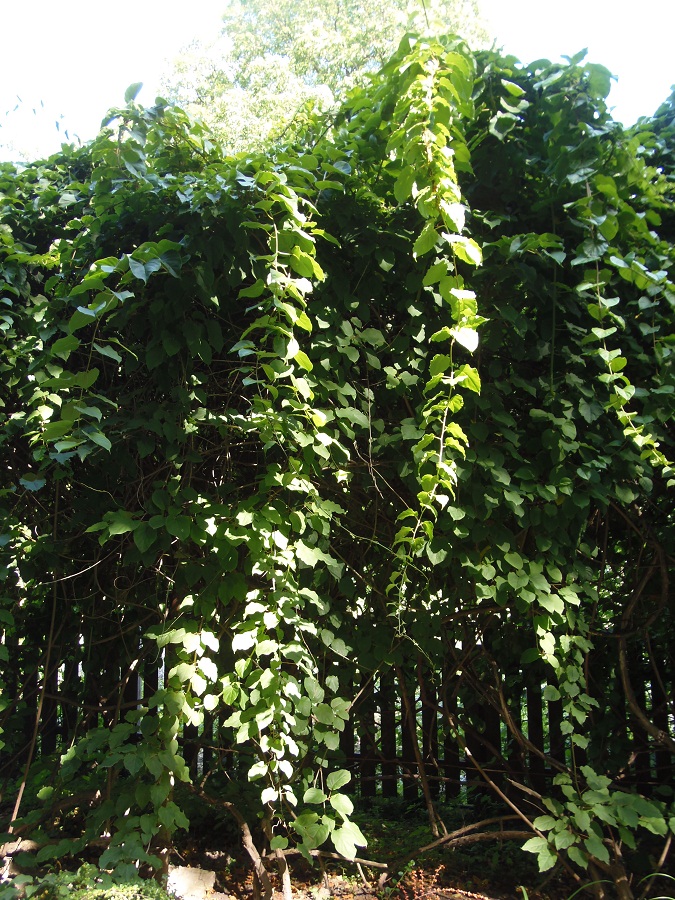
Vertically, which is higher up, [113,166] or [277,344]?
[113,166]

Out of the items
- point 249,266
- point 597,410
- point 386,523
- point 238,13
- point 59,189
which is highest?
point 238,13

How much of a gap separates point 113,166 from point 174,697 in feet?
5.41

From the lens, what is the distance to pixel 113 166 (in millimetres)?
2105

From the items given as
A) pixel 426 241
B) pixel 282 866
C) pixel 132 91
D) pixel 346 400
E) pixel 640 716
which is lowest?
pixel 282 866

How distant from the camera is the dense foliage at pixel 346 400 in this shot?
1969 mm

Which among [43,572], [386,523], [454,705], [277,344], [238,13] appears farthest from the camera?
[238,13]

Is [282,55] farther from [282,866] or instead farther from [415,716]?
[282,866]

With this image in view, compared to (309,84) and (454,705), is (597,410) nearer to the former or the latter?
(454,705)

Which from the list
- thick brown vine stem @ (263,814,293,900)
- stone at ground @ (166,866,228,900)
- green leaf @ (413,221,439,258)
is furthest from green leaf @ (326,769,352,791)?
green leaf @ (413,221,439,258)

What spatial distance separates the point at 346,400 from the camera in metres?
2.22

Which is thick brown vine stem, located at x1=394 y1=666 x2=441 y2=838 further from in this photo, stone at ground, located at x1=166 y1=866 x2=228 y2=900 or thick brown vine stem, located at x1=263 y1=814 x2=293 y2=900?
stone at ground, located at x1=166 y1=866 x2=228 y2=900

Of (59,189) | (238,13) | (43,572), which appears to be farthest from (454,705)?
(238,13)

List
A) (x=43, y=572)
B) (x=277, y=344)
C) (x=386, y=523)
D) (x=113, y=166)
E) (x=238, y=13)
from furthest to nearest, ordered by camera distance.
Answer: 1. (x=238, y=13)
2. (x=43, y=572)
3. (x=386, y=523)
4. (x=113, y=166)
5. (x=277, y=344)

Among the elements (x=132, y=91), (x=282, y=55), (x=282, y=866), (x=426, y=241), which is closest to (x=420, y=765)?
(x=282, y=866)
